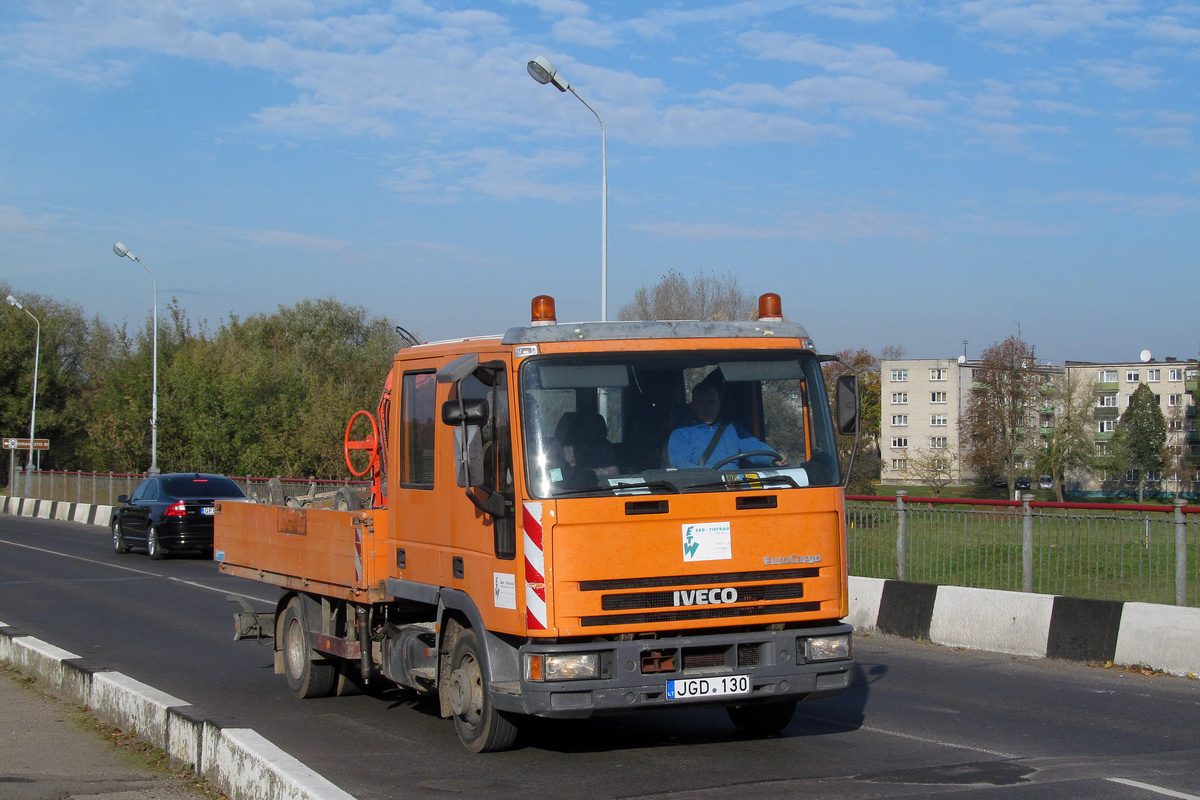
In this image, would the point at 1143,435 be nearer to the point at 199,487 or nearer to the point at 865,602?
the point at 199,487

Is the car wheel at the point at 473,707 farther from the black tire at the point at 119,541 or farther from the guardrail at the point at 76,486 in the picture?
the guardrail at the point at 76,486

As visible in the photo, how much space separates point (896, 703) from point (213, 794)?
15.9ft

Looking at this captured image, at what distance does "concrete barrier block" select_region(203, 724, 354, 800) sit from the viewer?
479cm

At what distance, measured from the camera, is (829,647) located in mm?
6309

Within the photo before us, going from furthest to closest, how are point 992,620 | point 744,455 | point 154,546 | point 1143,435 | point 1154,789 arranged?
point 1143,435 < point 154,546 < point 992,620 < point 744,455 < point 1154,789

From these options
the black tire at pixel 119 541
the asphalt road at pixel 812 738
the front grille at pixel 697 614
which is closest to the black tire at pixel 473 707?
the asphalt road at pixel 812 738

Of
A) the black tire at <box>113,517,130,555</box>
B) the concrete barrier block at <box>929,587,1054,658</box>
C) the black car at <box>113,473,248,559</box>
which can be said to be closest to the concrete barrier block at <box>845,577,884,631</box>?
the concrete barrier block at <box>929,587,1054,658</box>

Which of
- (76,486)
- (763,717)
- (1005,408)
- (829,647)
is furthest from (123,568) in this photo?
(1005,408)

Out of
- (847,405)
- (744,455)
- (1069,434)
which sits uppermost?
(847,405)

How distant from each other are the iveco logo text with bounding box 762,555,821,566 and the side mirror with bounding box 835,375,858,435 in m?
0.80

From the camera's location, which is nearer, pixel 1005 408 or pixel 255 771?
pixel 255 771

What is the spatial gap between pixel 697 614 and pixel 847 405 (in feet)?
5.09

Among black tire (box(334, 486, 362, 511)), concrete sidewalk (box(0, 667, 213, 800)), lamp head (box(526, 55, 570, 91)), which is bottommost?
concrete sidewalk (box(0, 667, 213, 800))

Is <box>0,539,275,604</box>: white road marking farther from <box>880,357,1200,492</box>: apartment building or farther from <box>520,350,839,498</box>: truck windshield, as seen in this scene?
<box>880,357,1200,492</box>: apartment building
